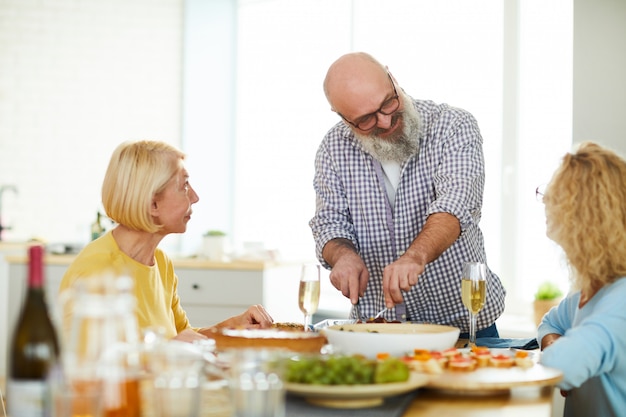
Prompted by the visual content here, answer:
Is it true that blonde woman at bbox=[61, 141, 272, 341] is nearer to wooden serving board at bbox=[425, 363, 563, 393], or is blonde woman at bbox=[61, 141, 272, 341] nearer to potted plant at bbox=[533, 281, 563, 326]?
wooden serving board at bbox=[425, 363, 563, 393]

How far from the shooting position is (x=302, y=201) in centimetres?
602

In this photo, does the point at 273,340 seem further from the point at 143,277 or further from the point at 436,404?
the point at 143,277

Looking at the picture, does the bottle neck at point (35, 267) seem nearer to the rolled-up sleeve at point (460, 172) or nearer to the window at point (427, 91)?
the rolled-up sleeve at point (460, 172)

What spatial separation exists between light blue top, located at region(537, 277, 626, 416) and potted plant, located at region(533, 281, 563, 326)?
2471 millimetres

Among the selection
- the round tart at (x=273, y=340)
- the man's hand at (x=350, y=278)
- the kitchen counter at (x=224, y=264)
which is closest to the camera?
the round tart at (x=273, y=340)

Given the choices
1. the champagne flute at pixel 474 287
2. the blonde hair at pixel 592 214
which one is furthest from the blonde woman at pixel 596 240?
the champagne flute at pixel 474 287

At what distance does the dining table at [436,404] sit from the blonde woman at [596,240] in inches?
11.2

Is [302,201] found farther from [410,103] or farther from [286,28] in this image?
[410,103]

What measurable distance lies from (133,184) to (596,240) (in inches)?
48.8

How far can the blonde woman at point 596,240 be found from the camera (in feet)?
6.24

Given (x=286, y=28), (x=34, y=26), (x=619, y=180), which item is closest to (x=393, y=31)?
(x=286, y=28)

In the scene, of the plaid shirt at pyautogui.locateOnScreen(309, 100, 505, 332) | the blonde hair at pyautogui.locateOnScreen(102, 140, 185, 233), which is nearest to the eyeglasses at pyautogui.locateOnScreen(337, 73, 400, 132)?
the plaid shirt at pyautogui.locateOnScreen(309, 100, 505, 332)

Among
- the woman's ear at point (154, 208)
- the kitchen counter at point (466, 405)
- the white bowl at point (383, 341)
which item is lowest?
the kitchen counter at point (466, 405)

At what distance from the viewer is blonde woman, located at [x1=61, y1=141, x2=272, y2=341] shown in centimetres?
237
